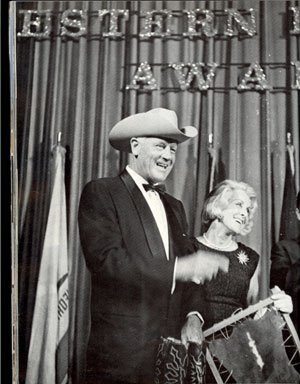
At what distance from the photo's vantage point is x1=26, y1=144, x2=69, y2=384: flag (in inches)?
99.3

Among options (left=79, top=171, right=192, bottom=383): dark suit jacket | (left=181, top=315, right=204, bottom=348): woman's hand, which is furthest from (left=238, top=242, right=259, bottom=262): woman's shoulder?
(left=181, top=315, right=204, bottom=348): woman's hand

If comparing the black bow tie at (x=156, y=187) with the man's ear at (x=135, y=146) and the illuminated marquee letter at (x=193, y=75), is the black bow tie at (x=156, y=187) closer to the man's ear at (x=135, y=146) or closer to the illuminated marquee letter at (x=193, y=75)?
the man's ear at (x=135, y=146)

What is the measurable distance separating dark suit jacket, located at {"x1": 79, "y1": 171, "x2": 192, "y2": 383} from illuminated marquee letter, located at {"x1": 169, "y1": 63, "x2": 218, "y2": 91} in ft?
1.74

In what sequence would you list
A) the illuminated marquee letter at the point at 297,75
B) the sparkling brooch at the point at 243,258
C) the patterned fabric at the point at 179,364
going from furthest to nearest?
the illuminated marquee letter at the point at 297,75
the sparkling brooch at the point at 243,258
the patterned fabric at the point at 179,364

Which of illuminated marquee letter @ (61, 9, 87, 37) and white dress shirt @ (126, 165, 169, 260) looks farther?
illuminated marquee letter @ (61, 9, 87, 37)

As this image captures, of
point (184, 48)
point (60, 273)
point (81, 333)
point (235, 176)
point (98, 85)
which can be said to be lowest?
point (81, 333)

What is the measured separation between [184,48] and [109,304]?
48.2 inches

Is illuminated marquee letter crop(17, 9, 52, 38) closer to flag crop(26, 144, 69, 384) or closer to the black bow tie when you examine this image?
flag crop(26, 144, 69, 384)

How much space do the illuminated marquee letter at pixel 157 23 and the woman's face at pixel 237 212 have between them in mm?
829

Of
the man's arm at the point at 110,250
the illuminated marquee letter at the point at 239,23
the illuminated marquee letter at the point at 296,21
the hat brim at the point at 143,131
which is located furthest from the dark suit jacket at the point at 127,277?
the illuminated marquee letter at the point at 296,21

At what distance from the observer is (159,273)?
2535mm

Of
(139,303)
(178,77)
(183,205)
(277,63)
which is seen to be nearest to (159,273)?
(139,303)

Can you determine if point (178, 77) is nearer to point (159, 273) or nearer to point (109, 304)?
point (159, 273)

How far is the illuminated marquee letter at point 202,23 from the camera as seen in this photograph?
2721 millimetres
